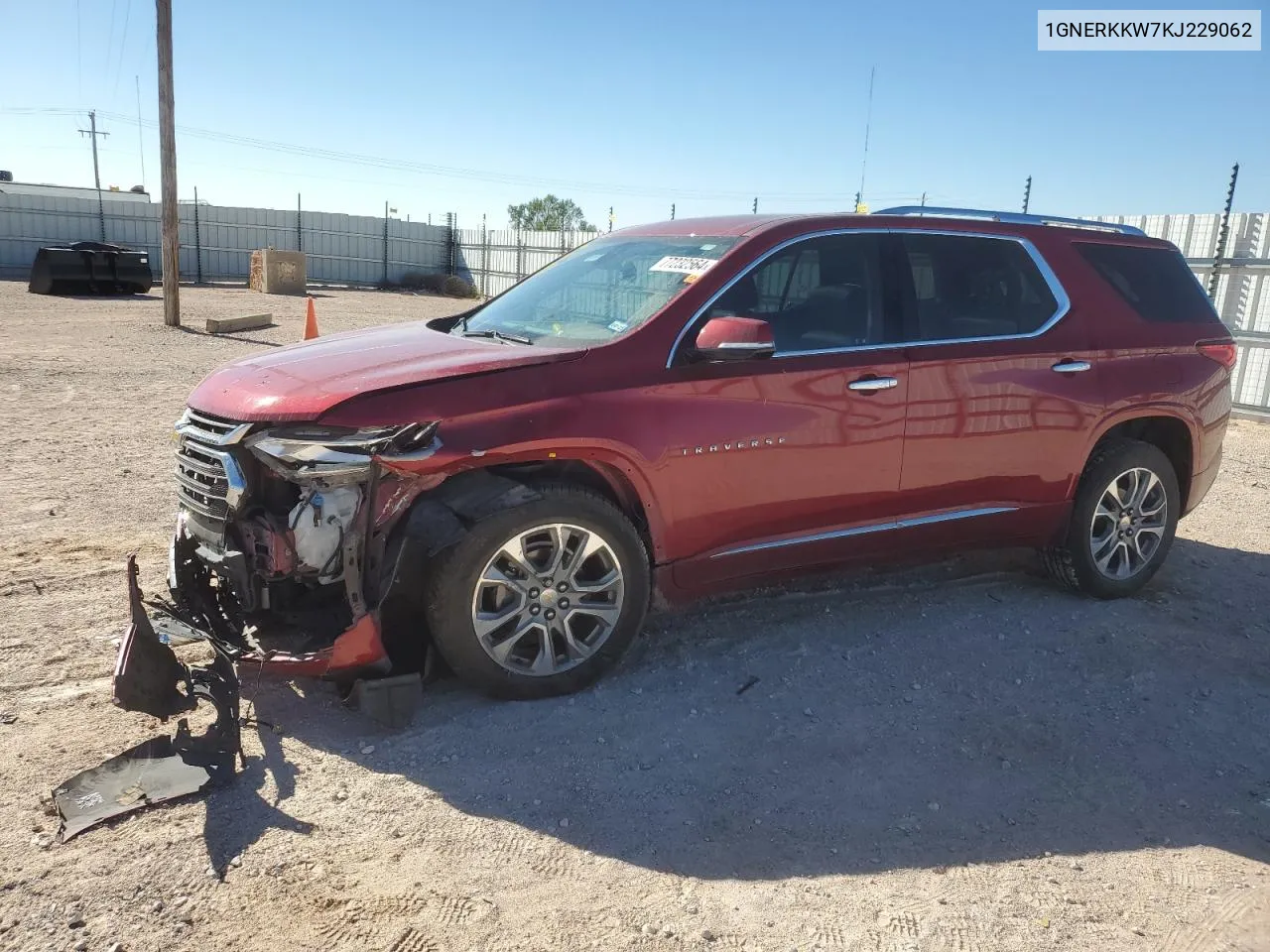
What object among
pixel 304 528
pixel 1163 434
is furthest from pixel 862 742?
pixel 1163 434

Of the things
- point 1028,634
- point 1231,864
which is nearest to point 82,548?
point 1028,634

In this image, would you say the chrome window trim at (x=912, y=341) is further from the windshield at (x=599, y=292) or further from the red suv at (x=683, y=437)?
the windshield at (x=599, y=292)

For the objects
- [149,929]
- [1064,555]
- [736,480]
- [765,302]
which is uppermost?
[765,302]

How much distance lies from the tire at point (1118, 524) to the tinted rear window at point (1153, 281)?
736mm

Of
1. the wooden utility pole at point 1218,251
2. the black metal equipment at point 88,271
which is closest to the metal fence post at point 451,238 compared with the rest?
the black metal equipment at point 88,271

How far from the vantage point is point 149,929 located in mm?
2594

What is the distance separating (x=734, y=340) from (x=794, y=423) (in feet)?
1.79

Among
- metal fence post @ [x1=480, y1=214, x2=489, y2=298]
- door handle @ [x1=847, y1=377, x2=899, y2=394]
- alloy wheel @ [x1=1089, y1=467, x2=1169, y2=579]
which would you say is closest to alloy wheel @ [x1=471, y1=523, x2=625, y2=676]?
door handle @ [x1=847, y1=377, x2=899, y2=394]

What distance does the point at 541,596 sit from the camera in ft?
12.5

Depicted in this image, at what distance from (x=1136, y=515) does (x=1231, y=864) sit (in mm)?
2576

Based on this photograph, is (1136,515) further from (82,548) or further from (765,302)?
(82,548)

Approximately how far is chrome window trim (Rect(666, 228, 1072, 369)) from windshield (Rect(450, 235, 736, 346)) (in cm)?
15

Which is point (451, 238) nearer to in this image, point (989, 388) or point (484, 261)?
point (484, 261)

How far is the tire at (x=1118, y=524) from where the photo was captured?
516 centimetres
